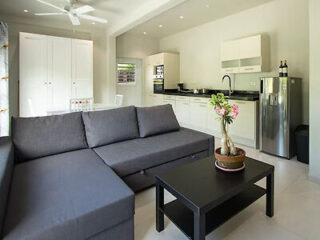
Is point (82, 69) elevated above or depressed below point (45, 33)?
below

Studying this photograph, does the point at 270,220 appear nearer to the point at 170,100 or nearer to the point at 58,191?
the point at 58,191

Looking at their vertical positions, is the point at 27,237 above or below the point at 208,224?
above


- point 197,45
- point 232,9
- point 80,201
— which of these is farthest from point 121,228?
point 197,45

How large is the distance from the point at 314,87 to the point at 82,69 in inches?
191

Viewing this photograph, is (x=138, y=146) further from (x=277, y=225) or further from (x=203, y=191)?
(x=277, y=225)

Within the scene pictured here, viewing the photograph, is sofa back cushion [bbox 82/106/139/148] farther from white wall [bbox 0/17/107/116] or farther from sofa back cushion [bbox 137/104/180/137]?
white wall [bbox 0/17/107/116]

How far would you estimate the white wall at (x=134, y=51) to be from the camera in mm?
6340

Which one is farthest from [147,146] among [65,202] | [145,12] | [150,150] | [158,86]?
[158,86]

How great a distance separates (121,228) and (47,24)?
549cm

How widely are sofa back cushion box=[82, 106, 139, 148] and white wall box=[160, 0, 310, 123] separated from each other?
305 cm

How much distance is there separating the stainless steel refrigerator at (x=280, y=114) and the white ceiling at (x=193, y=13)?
1.78 metres

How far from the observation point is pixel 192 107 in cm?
504

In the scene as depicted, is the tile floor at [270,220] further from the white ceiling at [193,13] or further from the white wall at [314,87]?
the white ceiling at [193,13]

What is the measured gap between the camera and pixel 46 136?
2.14 m
